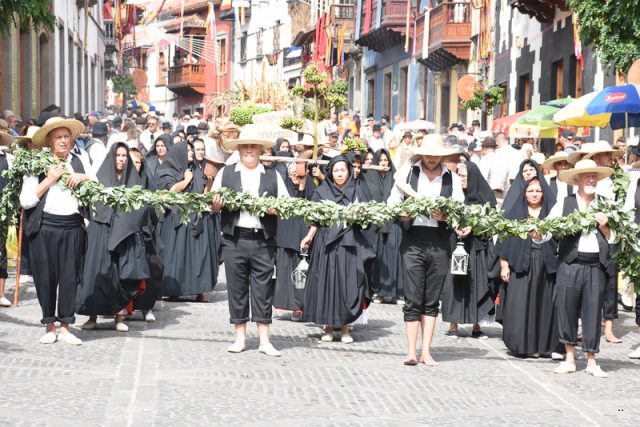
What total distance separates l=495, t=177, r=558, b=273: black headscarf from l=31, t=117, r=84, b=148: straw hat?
3698 mm

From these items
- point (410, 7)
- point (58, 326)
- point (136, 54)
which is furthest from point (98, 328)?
point (136, 54)

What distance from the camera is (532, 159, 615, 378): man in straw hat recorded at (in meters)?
9.19

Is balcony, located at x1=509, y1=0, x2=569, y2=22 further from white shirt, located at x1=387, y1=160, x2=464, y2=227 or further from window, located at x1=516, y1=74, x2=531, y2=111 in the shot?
white shirt, located at x1=387, y1=160, x2=464, y2=227

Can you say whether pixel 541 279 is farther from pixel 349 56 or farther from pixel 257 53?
pixel 257 53

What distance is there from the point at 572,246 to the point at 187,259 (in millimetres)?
5106

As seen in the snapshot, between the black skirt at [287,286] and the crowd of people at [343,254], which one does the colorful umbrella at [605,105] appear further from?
the black skirt at [287,286]

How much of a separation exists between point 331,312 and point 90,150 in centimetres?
519

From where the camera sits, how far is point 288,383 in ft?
27.9

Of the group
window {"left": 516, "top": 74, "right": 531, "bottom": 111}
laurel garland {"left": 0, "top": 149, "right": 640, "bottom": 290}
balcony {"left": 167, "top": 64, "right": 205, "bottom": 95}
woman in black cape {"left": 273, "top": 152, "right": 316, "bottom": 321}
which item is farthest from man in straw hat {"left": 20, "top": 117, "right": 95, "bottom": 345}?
balcony {"left": 167, "top": 64, "right": 205, "bottom": 95}

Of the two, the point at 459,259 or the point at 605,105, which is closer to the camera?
the point at 459,259

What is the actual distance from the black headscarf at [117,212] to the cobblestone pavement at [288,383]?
0.91 meters

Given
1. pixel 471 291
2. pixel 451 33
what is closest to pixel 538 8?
pixel 451 33

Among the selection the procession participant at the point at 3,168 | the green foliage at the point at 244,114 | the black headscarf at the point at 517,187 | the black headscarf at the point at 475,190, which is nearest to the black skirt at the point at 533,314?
the black headscarf at the point at 517,187

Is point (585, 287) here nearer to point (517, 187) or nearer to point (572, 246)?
point (572, 246)
